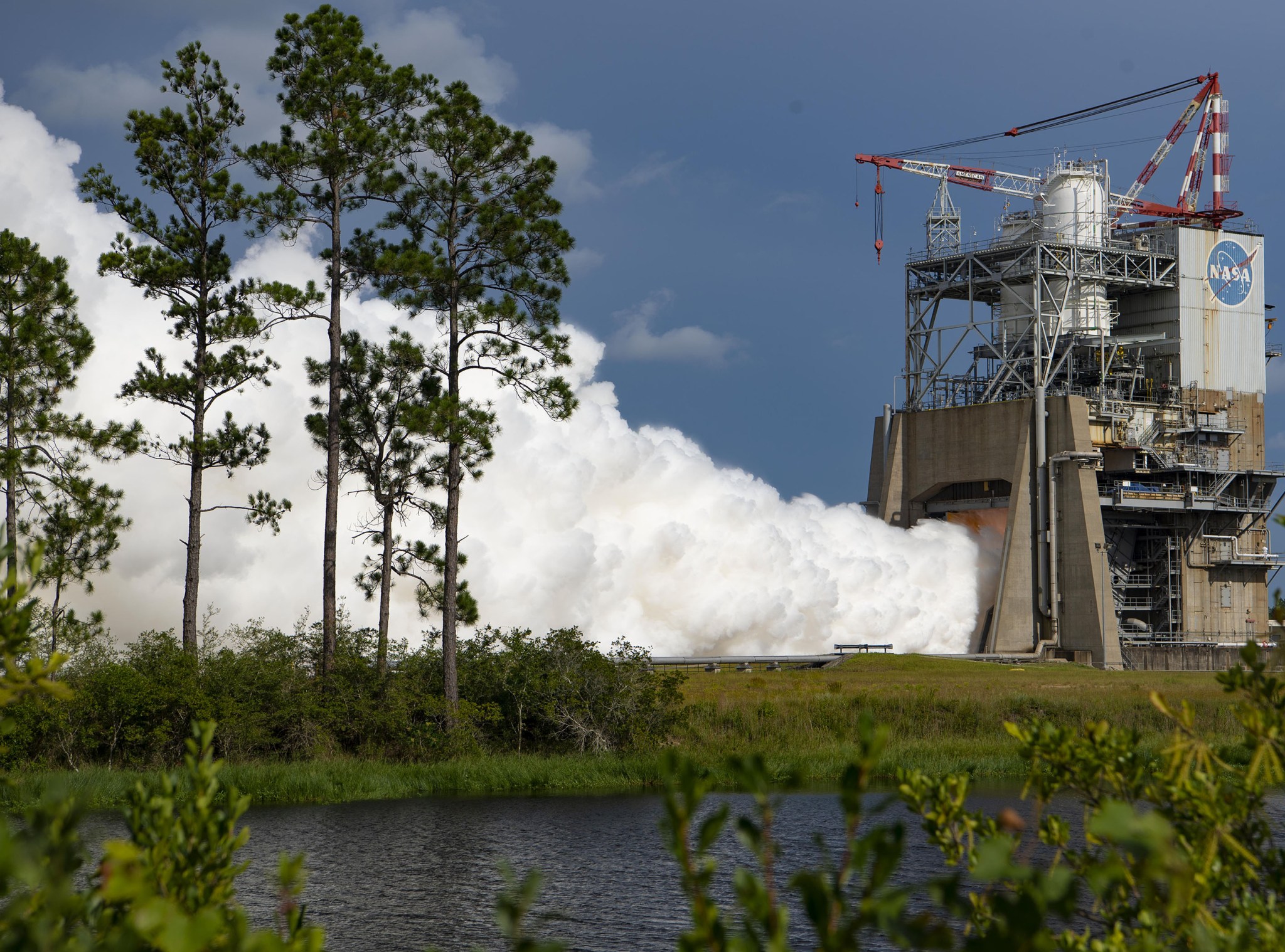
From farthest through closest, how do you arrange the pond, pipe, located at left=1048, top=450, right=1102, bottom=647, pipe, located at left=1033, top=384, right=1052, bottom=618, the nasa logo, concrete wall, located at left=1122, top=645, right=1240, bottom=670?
1. the nasa logo
2. concrete wall, located at left=1122, top=645, right=1240, bottom=670
3. pipe, located at left=1033, top=384, right=1052, bottom=618
4. pipe, located at left=1048, top=450, right=1102, bottom=647
5. the pond

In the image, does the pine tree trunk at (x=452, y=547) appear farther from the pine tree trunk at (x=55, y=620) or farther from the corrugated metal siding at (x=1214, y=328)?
the corrugated metal siding at (x=1214, y=328)

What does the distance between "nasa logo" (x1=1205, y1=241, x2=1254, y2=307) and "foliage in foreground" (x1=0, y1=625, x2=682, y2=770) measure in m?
45.5

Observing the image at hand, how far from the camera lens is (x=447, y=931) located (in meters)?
19.7

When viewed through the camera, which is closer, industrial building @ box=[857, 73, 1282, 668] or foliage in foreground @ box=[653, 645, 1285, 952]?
foliage in foreground @ box=[653, 645, 1285, 952]

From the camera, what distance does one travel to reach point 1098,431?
2633 inches

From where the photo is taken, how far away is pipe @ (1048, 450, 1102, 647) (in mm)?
64312

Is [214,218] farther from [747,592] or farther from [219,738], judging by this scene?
[747,592]

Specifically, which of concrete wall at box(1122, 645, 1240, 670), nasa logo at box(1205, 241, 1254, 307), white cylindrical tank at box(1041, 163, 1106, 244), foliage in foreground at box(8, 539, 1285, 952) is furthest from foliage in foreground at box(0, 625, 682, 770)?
nasa logo at box(1205, 241, 1254, 307)

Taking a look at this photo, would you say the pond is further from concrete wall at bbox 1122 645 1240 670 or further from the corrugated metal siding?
the corrugated metal siding

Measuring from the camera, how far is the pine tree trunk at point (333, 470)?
120ft

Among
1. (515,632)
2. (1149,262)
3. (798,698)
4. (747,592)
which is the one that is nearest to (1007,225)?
(1149,262)

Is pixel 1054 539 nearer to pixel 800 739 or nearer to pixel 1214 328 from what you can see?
pixel 1214 328

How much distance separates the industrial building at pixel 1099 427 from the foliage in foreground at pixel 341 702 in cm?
3137

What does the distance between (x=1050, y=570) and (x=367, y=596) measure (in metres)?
37.0
